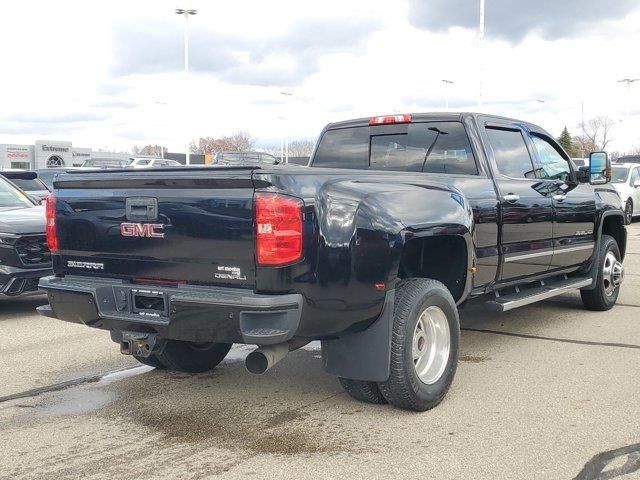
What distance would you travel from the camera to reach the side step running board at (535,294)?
5.47m

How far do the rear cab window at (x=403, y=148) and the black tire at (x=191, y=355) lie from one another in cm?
206

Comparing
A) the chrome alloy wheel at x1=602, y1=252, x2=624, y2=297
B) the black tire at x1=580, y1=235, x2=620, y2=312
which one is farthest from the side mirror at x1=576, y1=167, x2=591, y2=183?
the chrome alloy wheel at x1=602, y1=252, x2=624, y2=297

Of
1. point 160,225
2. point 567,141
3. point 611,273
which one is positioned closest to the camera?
point 160,225

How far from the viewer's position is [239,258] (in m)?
3.74

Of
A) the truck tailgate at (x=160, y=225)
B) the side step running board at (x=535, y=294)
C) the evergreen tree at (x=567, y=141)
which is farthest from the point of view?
the evergreen tree at (x=567, y=141)

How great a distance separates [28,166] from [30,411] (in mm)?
69413

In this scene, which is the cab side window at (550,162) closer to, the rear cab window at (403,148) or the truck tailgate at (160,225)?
the rear cab window at (403,148)

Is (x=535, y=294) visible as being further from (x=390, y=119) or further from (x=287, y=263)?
(x=287, y=263)

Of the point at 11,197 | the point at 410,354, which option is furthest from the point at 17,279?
the point at 410,354

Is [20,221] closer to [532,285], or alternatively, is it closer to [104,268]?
[104,268]

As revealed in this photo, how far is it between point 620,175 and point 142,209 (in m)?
18.5

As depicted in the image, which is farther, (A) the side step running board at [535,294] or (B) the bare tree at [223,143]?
(B) the bare tree at [223,143]

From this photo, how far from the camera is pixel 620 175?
1984 cm

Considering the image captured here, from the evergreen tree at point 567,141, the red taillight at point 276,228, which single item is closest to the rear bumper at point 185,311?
the red taillight at point 276,228
